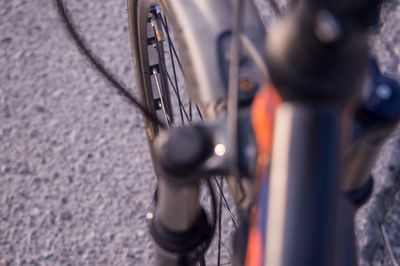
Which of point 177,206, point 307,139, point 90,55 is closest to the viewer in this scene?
point 307,139

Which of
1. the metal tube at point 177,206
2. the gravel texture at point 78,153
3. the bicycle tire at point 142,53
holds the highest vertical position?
the metal tube at point 177,206

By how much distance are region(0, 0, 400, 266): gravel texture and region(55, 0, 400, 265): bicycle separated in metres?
0.96

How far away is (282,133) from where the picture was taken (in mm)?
502

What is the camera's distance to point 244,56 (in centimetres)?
76

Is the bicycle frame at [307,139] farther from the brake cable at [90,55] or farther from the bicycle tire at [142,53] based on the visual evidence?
the bicycle tire at [142,53]

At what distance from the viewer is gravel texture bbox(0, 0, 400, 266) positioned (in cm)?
174

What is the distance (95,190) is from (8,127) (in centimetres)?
37

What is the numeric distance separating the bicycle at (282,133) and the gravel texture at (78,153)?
96 centimetres

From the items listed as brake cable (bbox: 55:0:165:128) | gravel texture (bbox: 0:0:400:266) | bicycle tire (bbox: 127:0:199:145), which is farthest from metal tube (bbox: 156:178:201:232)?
gravel texture (bbox: 0:0:400:266)

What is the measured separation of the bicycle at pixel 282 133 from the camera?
1.47 feet

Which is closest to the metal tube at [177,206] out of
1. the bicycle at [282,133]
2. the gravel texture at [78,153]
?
the bicycle at [282,133]

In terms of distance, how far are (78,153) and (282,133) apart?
4.82ft

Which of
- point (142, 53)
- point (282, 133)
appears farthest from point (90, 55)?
point (142, 53)

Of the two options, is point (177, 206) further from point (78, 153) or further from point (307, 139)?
point (78, 153)
